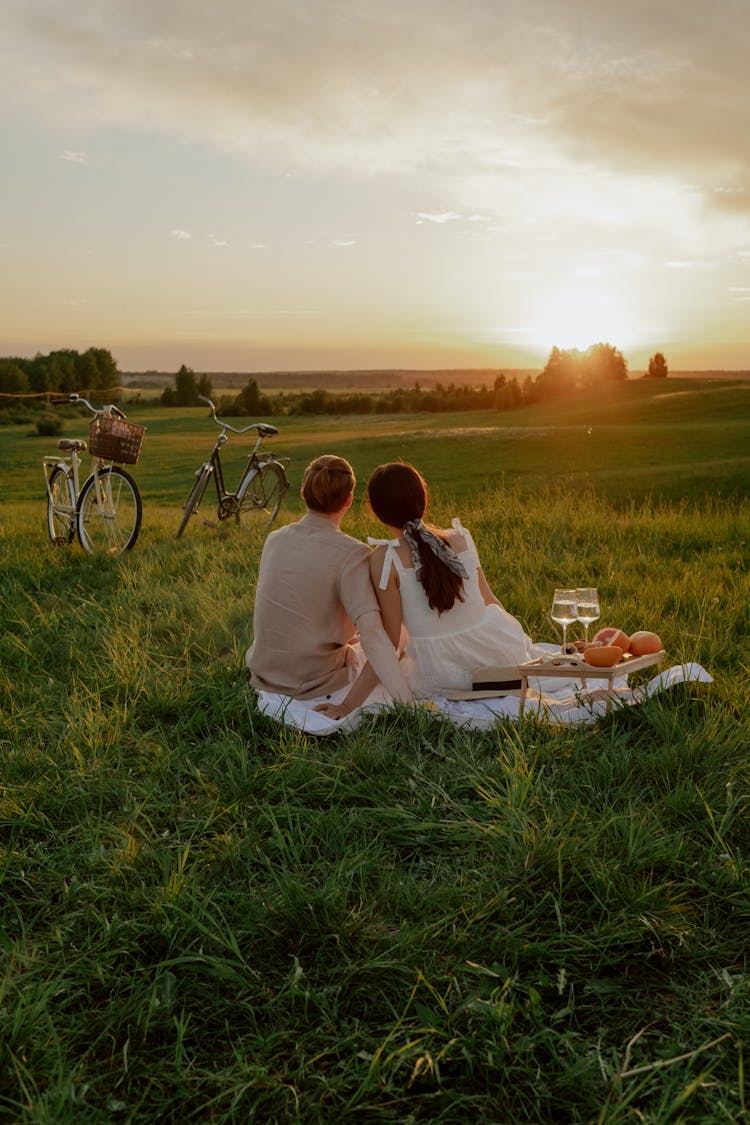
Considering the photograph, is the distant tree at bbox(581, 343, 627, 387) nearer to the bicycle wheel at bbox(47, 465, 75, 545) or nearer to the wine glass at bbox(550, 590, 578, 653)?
the bicycle wheel at bbox(47, 465, 75, 545)

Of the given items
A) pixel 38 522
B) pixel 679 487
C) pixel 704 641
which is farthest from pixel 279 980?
pixel 679 487

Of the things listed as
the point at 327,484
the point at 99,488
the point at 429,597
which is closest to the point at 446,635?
the point at 429,597

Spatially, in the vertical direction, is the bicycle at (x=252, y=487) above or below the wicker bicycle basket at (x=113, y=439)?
below

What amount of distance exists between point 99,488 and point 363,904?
25.9 ft

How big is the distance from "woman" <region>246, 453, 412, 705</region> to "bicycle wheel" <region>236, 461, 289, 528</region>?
6336mm

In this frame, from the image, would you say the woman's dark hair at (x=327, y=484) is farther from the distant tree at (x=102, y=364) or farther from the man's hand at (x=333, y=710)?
the distant tree at (x=102, y=364)

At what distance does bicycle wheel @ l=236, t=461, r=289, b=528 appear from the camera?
11.5m

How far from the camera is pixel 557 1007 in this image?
2797mm

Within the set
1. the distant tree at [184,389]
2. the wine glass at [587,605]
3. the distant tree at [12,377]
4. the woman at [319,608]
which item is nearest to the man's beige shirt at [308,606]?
the woman at [319,608]

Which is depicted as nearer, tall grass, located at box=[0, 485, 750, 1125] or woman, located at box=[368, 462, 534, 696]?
tall grass, located at box=[0, 485, 750, 1125]

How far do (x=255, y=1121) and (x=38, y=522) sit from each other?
37.7 feet

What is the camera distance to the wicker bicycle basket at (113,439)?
9828 millimetres

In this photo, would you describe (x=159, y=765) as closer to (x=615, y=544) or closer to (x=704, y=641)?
(x=704, y=641)

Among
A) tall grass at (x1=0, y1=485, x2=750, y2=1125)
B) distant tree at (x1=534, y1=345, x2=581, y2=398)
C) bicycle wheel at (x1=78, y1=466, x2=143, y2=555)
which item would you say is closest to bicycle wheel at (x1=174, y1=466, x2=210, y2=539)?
bicycle wheel at (x1=78, y1=466, x2=143, y2=555)
